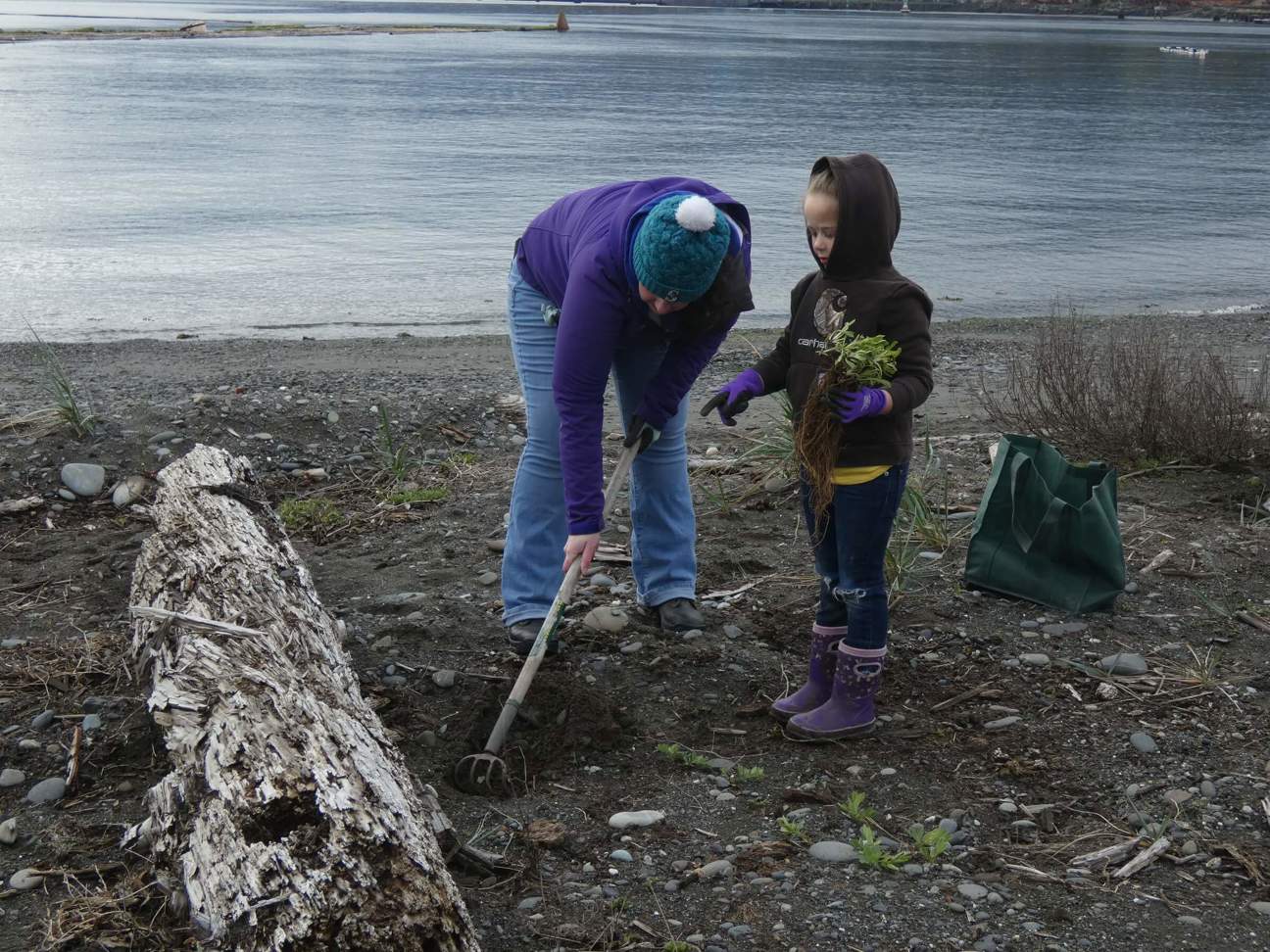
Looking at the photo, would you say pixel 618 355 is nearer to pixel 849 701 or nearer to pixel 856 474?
pixel 856 474

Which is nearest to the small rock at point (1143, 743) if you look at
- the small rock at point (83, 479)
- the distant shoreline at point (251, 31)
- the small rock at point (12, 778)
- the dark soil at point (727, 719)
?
the dark soil at point (727, 719)

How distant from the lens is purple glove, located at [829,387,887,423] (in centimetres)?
340

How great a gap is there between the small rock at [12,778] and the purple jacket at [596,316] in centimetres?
173

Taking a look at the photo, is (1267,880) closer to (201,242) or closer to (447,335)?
A: (447,335)

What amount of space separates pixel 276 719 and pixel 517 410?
174 inches

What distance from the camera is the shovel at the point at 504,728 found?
3699mm

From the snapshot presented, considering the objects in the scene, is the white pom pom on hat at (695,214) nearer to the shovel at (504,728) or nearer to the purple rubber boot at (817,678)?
the shovel at (504,728)

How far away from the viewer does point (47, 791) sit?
3533 millimetres

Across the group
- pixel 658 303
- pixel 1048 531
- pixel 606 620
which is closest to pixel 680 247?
pixel 658 303

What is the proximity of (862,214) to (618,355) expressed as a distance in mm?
1195

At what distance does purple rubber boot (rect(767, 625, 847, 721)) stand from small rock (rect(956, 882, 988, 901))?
0.95 meters

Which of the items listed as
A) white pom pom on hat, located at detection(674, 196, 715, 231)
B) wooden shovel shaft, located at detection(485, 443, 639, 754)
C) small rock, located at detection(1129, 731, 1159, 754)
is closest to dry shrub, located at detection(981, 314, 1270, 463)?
small rock, located at detection(1129, 731, 1159, 754)

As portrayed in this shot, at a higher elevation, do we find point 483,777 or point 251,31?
point 251,31

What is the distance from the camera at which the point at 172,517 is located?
4277 millimetres
